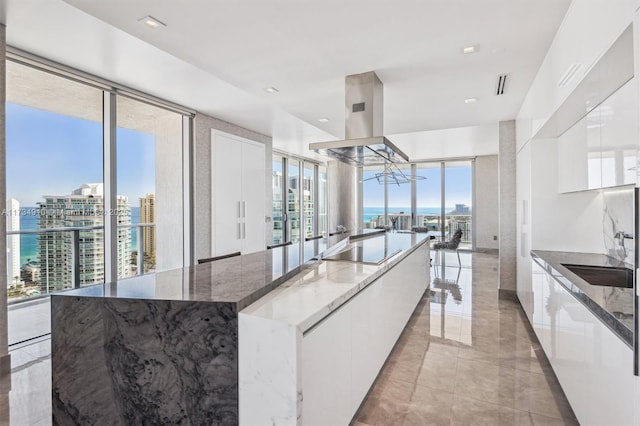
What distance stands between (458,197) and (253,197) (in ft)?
21.2

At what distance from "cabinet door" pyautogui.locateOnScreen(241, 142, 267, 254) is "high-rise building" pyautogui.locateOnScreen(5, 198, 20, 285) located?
2844 millimetres

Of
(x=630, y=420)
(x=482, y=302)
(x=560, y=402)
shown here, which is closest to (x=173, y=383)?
(x=630, y=420)

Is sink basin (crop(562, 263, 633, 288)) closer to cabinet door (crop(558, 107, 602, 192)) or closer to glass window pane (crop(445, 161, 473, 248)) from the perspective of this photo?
cabinet door (crop(558, 107, 602, 192))

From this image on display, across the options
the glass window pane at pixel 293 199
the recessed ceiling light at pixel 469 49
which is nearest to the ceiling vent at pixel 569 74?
the recessed ceiling light at pixel 469 49

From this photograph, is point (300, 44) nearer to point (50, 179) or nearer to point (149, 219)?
point (50, 179)

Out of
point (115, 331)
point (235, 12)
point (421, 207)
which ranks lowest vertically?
point (115, 331)

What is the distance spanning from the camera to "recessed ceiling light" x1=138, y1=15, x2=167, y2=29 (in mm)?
2250

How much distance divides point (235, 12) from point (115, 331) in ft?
6.58

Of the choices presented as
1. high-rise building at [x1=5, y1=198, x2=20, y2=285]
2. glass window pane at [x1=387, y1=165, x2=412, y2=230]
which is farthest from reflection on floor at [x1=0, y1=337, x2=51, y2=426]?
glass window pane at [x1=387, y1=165, x2=412, y2=230]

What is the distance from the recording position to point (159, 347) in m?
1.34

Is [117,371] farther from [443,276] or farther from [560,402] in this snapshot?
[443,276]

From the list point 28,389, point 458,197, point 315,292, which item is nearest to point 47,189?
point 28,389

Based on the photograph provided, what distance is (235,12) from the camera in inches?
86.4

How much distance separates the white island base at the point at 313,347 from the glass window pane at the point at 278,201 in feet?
18.5
